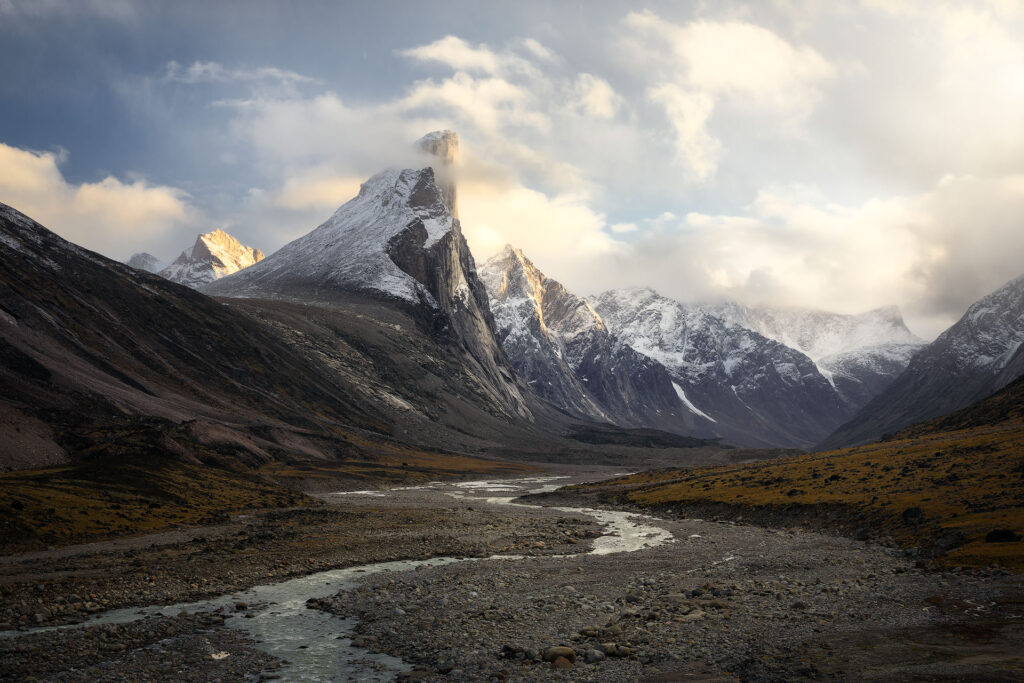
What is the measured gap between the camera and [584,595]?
119 ft

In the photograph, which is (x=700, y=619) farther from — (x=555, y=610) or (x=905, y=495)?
(x=905, y=495)

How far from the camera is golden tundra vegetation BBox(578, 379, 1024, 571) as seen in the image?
4266 cm

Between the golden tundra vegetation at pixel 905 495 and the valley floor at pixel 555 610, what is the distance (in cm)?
360

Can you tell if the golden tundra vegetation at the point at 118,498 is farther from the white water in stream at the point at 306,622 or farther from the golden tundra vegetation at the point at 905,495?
the golden tundra vegetation at the point at 905,495

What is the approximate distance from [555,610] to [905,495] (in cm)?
4276

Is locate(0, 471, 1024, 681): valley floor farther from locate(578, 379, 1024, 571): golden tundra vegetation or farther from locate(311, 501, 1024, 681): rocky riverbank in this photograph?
locate(578, 379, 1024, 571): golden tundra vegetation

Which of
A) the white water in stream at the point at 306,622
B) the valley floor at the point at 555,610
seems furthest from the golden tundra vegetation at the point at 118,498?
the white water in stream at the point at 306,622

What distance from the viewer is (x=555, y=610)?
32.9 m

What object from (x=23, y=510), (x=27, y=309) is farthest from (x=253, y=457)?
(x=23, y=510)

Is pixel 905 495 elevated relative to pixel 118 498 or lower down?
elevated

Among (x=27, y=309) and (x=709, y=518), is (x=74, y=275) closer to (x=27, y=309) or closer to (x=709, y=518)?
(x=27, y=309)

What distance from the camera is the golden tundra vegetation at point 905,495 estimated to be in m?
42.7

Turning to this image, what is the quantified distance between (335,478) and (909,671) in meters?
123

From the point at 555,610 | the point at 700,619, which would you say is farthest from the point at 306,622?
the point at 700,619
